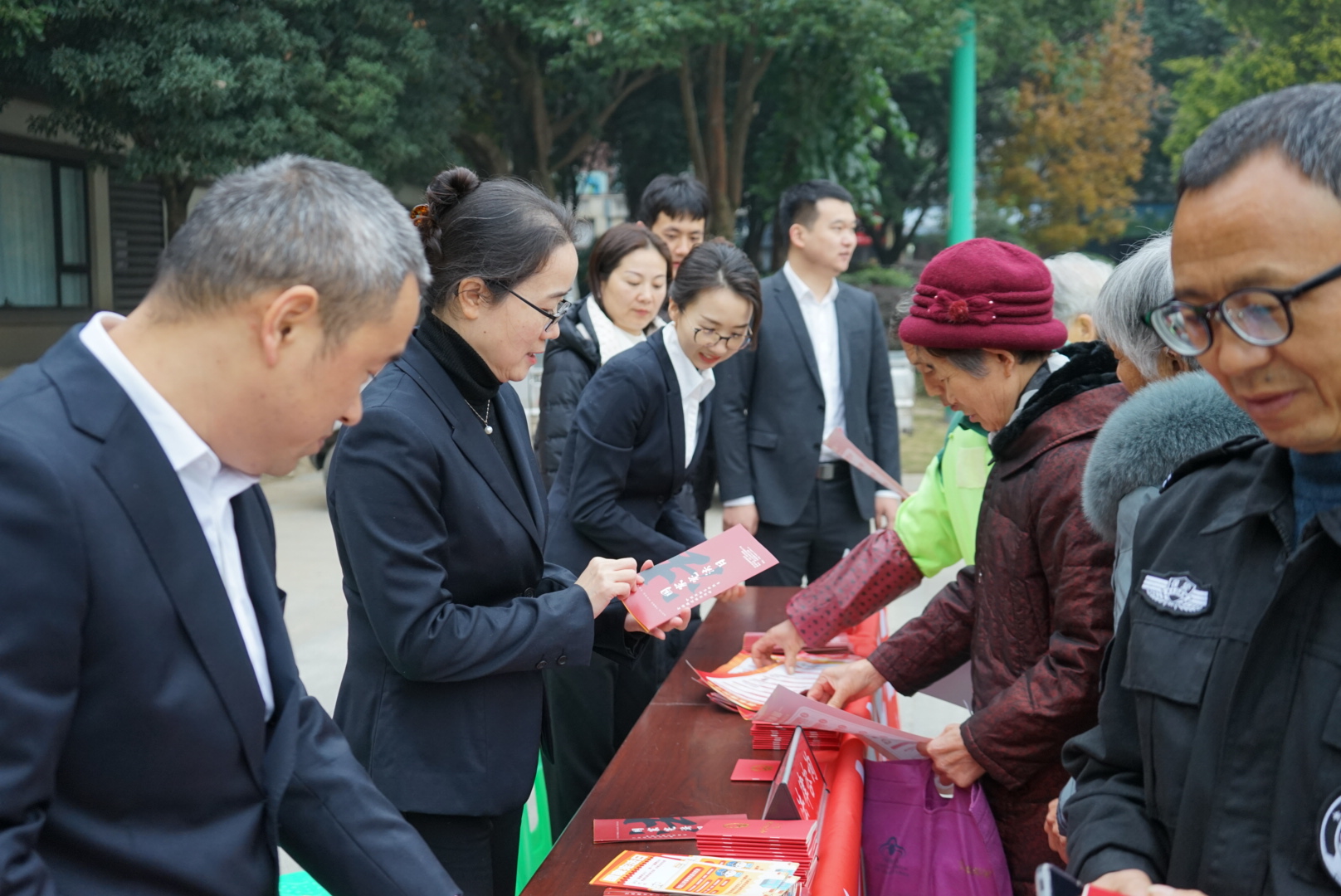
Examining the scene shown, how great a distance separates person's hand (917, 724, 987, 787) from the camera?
1976 millimetres

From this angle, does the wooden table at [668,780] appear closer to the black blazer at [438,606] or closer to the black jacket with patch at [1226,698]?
the black blazer at [438,606]

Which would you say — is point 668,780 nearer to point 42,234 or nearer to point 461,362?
point 461,362

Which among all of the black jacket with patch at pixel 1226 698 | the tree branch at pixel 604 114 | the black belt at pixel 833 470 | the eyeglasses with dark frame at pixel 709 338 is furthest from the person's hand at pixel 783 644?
the tree branch at pixel 604 114

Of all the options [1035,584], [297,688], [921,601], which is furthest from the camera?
[921,601]

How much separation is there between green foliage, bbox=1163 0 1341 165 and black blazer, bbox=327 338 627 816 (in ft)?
64.0

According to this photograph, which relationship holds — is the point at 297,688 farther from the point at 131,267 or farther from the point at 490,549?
the point at 131,267

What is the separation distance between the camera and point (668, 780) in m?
2.10

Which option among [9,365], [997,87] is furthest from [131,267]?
[997,87]

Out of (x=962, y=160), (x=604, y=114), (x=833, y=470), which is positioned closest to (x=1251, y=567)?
(x=833, y=470)

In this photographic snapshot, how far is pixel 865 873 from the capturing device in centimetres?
200

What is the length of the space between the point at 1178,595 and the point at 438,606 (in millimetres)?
1087

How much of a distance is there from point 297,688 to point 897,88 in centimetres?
2055

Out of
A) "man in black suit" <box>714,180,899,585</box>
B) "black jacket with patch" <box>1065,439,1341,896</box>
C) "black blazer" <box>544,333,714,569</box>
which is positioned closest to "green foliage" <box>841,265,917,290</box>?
"man in black suit" <box>714,180,899,585</box>

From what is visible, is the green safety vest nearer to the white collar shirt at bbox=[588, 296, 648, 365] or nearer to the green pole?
the white collar shirt at bbox=[588, 296, 648, 365]
